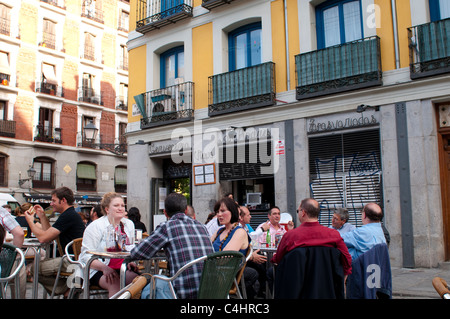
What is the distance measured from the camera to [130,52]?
56.2 ft

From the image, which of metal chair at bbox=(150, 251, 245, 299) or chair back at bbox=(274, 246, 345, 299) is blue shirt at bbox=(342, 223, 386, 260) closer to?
chair back at bbox=(274, 246, 345, 299)

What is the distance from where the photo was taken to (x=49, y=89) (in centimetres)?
3195

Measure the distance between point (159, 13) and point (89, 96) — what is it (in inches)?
815

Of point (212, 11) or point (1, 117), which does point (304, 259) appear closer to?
point (212, 11)

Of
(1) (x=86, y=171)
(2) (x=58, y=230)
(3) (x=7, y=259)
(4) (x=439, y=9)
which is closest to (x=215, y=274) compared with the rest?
(3) (x=7, y=259)

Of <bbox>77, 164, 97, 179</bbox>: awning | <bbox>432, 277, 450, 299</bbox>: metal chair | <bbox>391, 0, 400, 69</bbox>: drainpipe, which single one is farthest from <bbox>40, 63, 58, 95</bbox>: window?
<bbox>432, 277, 450, 299</bbox>: metal chair

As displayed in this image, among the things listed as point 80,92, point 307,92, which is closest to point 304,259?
point 307,92

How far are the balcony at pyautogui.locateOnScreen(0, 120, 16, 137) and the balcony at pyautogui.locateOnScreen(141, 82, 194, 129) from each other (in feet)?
56.9

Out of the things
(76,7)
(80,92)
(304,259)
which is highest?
(76,7)

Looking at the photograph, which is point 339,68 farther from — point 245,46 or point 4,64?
point 4,64

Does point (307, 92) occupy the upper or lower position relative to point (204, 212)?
upper

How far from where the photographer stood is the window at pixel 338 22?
11.8 metres

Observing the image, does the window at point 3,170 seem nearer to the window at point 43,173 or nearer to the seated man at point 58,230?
the window at point 43,173
